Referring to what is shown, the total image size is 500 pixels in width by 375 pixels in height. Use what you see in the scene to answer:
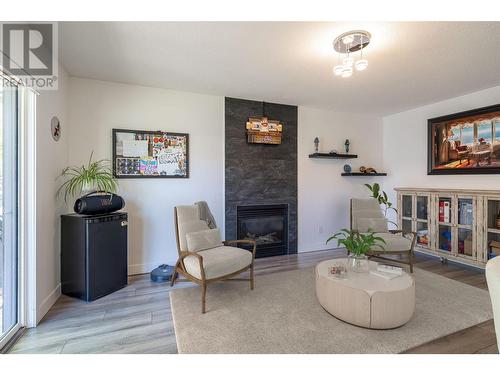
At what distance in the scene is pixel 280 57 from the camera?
2.43 metres

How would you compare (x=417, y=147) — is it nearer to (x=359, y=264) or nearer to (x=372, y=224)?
(x=372, y=224)

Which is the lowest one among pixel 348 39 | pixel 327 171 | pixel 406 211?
pixel 406 211

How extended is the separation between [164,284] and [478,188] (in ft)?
15.2

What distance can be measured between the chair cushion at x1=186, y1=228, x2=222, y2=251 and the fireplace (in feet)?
3.01

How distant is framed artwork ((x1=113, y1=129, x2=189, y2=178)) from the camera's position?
3115 mm

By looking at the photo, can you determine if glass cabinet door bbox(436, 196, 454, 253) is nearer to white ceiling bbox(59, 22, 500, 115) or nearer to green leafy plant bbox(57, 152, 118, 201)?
white ceiling bbox(59, 22, 500, 115)

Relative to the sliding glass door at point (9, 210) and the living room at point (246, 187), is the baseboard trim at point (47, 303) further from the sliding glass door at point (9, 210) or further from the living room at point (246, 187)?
the sliding glass door at point (9, 210)

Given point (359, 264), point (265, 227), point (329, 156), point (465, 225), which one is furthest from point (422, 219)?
point (265, 227)

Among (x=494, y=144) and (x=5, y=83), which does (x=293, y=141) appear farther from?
(x=5, y=83)

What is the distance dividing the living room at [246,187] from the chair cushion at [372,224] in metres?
0.02

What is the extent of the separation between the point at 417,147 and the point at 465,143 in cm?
74

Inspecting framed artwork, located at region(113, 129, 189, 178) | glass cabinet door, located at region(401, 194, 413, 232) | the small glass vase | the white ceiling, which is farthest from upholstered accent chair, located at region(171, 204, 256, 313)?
glass cabinet door, located at region(401, 194, 413, 232)
